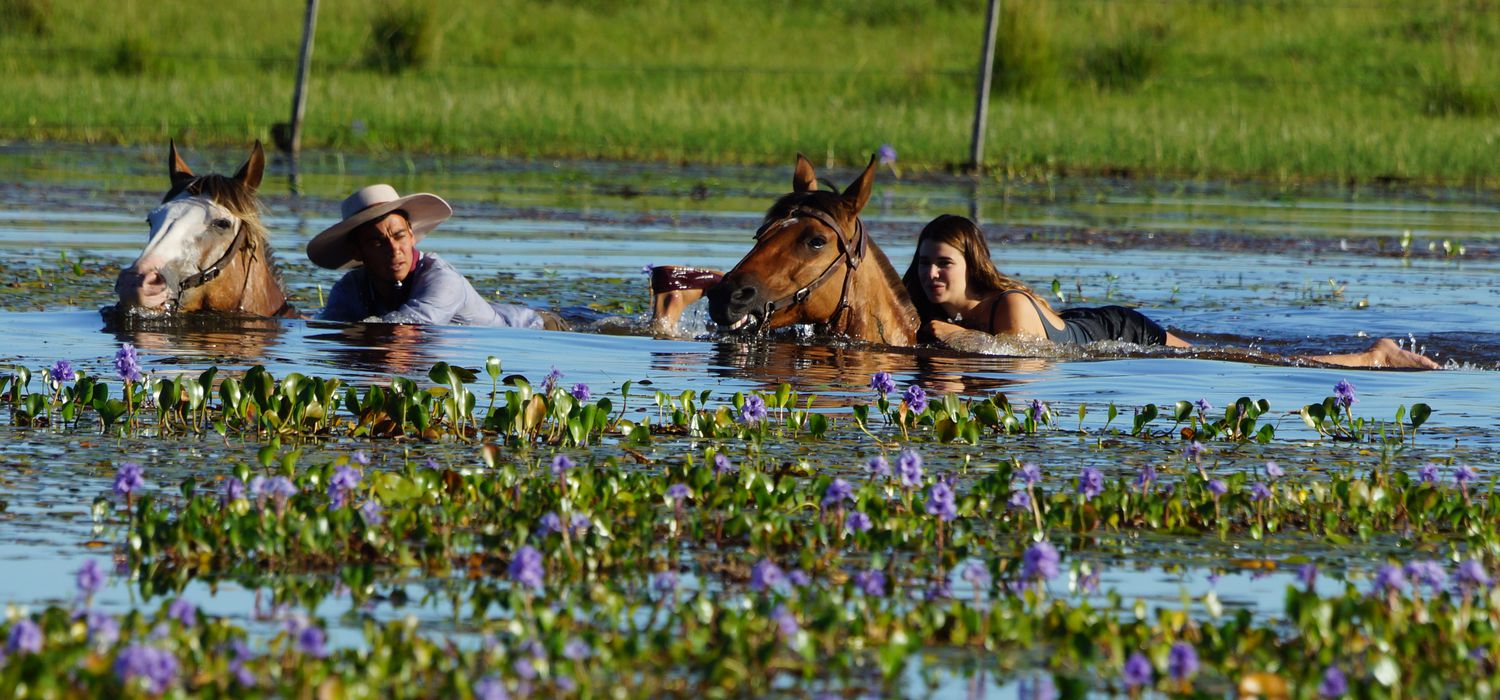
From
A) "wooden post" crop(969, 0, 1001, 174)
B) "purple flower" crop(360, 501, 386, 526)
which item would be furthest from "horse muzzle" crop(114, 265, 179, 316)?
"wooden post" crop(969, 0, 1001, 174)

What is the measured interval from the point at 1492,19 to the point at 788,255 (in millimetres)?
27160

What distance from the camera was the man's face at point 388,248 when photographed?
32.6 ft

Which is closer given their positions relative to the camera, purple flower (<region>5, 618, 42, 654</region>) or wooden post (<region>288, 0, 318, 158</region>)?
purple flower (<region>5, 618, 42, 654</region>)

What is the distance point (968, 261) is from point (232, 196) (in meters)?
3.33

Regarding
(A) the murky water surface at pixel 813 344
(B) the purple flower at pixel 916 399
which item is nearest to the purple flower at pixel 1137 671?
(A) the murky water surface at pixel 813 344

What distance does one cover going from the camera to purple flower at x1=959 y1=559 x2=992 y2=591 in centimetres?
458

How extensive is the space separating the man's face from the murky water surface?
37 centimetres

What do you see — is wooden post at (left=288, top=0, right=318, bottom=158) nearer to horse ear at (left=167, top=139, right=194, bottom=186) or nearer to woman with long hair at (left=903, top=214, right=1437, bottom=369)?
horse ear at (left=167, top=139, right=194, bottom=186)

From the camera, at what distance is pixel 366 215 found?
969cm

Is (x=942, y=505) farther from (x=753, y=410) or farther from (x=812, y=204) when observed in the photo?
(x=812, y=204)

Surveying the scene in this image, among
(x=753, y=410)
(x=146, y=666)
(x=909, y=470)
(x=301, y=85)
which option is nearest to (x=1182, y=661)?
(x=909, y=470)

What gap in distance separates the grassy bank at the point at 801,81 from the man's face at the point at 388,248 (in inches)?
453

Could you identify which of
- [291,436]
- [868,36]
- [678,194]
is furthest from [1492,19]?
[291,436]

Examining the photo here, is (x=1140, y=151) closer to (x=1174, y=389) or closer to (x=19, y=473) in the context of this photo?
(x=1174, y=389)
